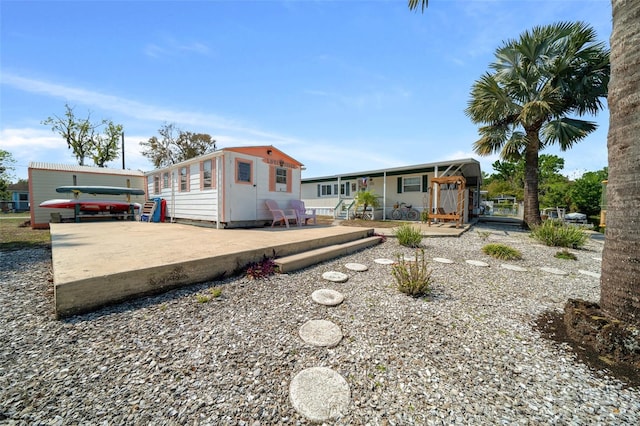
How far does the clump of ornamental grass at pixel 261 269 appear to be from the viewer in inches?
131

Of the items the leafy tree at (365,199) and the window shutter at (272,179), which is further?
the leafy tree at (365,199)

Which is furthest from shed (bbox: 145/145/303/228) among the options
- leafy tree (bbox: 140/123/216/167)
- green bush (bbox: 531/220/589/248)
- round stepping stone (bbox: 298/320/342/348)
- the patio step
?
leafy tree (bbox: 140/123/216/167)

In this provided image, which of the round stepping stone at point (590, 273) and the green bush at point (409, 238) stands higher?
the green bush at point (409, 238)

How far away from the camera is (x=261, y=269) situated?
11.3 ft

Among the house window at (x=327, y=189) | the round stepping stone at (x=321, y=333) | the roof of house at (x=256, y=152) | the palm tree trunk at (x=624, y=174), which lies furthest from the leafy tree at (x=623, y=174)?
the house window at (x=327, y=189)

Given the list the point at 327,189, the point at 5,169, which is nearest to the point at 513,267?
the point at 327,189

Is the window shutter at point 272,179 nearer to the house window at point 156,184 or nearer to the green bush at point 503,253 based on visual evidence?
the house window at point 156,184

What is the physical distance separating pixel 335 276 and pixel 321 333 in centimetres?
149

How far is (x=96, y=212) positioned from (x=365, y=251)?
502 inches

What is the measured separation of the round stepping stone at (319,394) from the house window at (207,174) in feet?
24.2

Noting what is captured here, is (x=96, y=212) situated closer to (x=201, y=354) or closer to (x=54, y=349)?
(x=54, y=349)

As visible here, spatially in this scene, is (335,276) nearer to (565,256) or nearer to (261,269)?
(261,269)

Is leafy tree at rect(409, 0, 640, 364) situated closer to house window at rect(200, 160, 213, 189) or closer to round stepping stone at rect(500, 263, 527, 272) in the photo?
round stepping stone at rect(500, 263, 527, 272)

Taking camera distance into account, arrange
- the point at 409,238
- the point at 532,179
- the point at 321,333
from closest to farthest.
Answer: the point at 321,333, the point at 409,238, the point at 532,179
